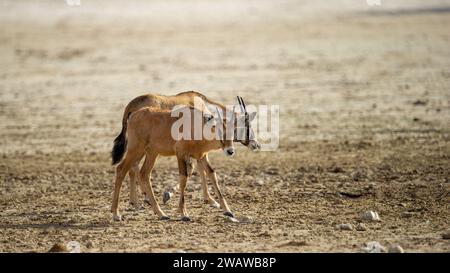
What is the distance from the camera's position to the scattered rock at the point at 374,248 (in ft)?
30.8

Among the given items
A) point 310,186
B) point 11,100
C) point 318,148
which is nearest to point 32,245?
point 310,186

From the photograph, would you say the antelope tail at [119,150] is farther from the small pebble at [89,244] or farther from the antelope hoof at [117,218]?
the small pebble at [89,244]

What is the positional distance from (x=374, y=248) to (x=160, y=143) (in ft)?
11.4

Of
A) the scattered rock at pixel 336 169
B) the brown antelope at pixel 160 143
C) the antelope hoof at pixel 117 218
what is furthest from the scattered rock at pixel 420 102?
the antelope hoof at pixel 117 218

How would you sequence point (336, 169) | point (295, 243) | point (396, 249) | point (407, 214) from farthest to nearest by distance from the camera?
point (336, 169)
point (407, 214)
point (295, 243)
point (396, 249)

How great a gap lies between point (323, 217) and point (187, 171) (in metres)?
1.95

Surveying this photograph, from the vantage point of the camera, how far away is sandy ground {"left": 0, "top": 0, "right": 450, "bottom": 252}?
10742 mm

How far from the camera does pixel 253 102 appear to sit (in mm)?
21766

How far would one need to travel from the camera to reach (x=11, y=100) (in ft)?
76.4

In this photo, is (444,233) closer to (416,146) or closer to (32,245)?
(32,245)

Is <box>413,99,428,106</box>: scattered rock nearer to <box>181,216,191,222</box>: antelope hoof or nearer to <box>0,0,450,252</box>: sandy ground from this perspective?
<box>0,0,450,252</box>: sandy ground

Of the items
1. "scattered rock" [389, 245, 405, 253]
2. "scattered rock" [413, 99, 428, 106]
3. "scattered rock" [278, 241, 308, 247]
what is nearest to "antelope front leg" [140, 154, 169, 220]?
"scattered rock" [278, 241, 308, 247]

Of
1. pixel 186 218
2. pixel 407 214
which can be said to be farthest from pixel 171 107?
pixel 407 214

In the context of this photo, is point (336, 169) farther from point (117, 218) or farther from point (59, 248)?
point (59, 248)
